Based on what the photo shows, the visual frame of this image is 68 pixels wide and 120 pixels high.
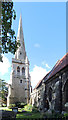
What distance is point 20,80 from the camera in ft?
111

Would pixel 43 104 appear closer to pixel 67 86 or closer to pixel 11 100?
pixel 67 86

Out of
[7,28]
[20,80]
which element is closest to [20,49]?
[20,80]

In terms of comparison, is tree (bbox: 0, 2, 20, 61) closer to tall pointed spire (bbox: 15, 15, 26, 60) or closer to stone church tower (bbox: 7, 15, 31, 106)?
stone church tower (bbox: 7, 15, 31, 106)

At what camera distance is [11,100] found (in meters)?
30.5

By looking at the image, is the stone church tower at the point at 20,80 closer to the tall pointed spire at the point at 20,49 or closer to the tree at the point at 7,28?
the tall pointed spire at the point at 20,49

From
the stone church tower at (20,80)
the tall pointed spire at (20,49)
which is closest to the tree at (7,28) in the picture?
the stone church tower at (20,80)

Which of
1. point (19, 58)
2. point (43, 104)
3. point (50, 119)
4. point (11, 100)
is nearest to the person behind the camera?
point (50, 119)

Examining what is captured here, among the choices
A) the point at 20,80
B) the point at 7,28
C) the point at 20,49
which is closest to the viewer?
the point at 7,28

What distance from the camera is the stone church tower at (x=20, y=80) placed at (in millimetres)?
31500

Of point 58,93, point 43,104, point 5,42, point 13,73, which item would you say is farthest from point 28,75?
point 5,42

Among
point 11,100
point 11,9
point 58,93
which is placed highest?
point 11,9

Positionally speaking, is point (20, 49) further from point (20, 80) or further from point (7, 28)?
point (7, 28)

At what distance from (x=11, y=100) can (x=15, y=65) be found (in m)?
9.80

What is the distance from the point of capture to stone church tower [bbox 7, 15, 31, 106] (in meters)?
31.5
